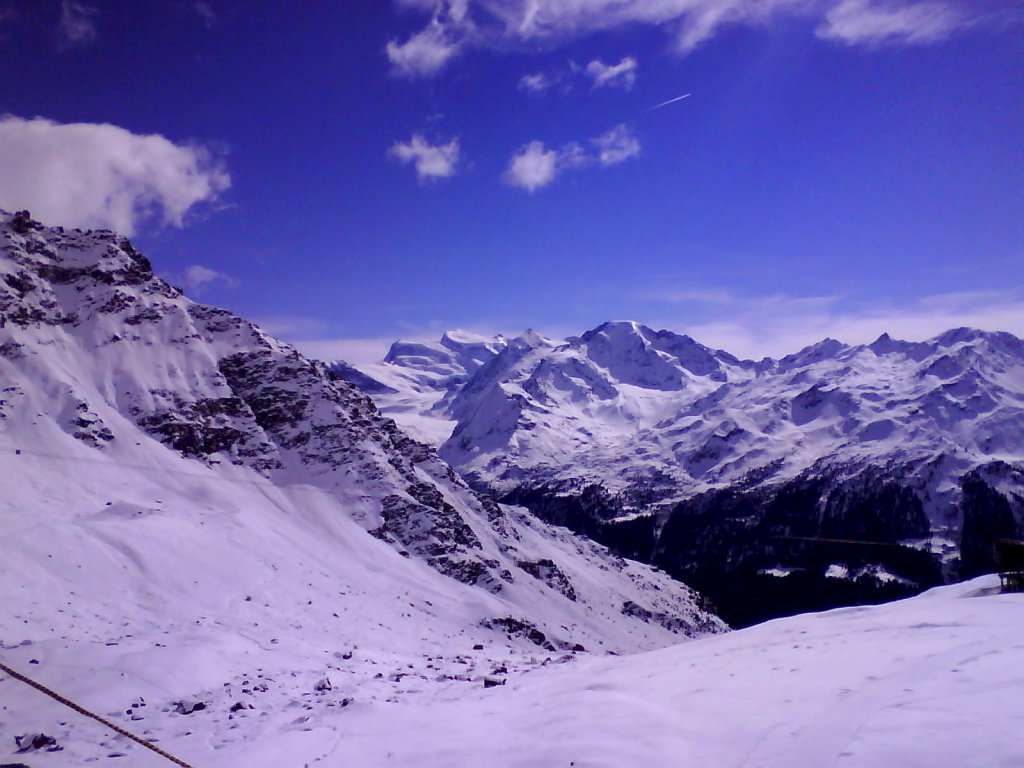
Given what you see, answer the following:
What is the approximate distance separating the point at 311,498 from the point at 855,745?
64.6 m

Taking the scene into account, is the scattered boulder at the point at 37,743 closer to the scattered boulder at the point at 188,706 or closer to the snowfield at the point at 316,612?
the snowfield at the point at 316,612

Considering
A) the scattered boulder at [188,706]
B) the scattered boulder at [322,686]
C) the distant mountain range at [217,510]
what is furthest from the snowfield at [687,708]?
the distant mountain range at [217,510]

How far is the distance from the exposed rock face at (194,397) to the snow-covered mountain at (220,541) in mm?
260

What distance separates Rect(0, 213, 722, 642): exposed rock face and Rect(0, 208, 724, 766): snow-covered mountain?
260mm

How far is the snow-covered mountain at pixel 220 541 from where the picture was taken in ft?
73.6

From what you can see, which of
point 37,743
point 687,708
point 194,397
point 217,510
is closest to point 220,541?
point 217,510

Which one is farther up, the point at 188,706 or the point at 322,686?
the point at 188,706

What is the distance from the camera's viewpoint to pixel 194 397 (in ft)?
229

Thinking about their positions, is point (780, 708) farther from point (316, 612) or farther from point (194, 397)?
point (194, 397)

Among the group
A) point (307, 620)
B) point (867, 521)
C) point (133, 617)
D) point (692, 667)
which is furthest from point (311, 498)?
point (867, 521)

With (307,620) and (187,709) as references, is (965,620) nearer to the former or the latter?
(187,709)

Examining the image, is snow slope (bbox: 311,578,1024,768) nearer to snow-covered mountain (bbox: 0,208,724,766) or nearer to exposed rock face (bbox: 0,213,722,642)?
snow-covered mountain (bbox: 0,208,724,766)

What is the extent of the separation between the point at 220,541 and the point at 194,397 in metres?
26.9

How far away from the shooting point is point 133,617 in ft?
105
